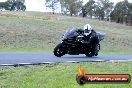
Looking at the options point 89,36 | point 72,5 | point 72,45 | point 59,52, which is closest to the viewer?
point 59,52

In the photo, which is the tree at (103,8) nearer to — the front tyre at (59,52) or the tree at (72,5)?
the tree at (72,5)

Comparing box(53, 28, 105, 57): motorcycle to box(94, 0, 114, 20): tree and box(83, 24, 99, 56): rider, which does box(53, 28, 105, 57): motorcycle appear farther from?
box(94, 0, 114, 20): tree

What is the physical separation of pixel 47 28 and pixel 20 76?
51302 millimetres

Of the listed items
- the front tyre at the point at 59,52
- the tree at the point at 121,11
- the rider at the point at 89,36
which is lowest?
the tree at the point at 121,11

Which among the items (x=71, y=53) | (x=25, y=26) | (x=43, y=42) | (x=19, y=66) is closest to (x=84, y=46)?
(x=71, y=53)

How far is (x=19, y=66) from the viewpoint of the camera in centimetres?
1354

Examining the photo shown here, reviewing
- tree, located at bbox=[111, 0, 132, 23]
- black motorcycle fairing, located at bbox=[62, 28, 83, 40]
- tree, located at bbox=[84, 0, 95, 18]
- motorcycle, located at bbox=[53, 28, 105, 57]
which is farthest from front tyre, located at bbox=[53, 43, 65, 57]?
tree, located at bbox=[84, 0, 95, 18]

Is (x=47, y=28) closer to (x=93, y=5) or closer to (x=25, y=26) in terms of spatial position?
(x=25, y=26)

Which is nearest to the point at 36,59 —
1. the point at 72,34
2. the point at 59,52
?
the point at 59,52

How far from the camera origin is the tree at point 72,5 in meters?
145

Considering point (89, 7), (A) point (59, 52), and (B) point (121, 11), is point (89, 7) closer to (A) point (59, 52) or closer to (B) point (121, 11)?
(B) point (121, 11)

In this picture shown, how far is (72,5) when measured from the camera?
145 meters

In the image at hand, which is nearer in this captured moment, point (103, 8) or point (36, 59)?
point (36, 59)

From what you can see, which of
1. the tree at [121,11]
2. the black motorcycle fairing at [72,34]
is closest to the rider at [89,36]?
the black motorcycle fairing at [72,34]
